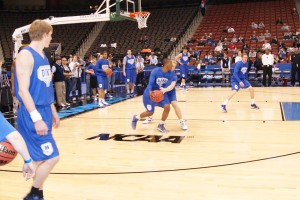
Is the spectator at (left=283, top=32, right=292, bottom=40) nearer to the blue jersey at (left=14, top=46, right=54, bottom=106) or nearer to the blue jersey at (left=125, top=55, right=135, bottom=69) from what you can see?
the blue jersey at (left=125, top=55, right=135, bottom=69)

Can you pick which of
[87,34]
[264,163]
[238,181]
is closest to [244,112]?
[264,163]

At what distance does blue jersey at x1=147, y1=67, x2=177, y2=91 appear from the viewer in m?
7.25

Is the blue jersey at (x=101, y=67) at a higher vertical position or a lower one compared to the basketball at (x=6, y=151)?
higher

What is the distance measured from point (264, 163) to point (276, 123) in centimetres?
338

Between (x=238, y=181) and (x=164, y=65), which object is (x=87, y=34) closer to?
(x=164, y=65)

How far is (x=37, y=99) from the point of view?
3223 millimetres

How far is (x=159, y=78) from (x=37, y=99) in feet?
13.8

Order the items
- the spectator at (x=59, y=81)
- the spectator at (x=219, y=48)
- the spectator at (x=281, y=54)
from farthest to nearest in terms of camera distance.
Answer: the spectator at (x=219, y=48) → the spectator at (x=281, y=54) → the spectator at (x=59, y=81)

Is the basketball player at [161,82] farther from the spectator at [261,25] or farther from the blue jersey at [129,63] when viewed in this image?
the spectator at [261,25]

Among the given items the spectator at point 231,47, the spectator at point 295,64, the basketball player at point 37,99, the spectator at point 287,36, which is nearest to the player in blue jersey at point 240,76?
the basketball player at point 37,99

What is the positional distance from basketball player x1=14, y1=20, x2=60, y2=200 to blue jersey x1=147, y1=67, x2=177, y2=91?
13.1ft

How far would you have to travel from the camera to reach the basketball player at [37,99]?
3.08 m

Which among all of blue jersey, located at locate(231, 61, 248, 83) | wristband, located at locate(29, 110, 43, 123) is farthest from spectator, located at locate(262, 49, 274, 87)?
wristband, located at locate(29, 110, 43, 123)

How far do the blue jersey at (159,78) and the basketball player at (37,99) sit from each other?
4000mm
